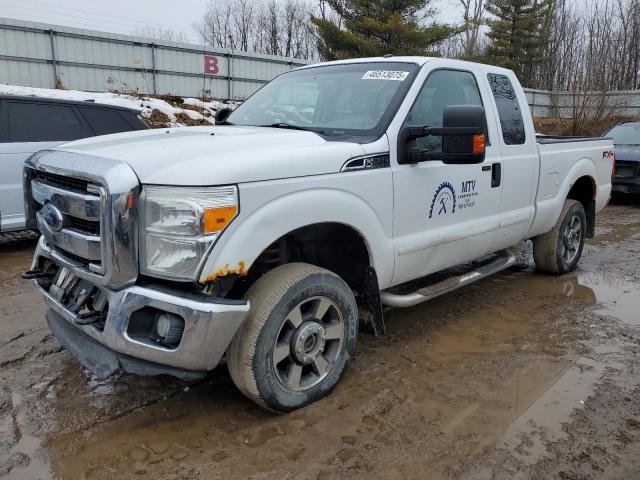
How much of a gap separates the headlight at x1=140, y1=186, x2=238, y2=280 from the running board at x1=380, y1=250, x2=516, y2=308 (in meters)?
1.42

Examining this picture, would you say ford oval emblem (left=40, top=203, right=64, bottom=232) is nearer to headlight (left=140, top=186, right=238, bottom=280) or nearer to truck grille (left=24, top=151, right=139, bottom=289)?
truck grille (left=24, top=151, right=139, bottom=289)

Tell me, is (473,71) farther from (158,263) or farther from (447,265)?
(158,263)

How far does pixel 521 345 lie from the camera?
4047mm

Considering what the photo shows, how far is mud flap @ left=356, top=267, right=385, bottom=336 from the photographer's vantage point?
135 inches

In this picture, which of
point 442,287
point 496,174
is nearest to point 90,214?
point 442,287

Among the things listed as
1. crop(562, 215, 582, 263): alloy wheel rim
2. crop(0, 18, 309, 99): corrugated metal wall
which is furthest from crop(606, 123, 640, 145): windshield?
crop(0, 18, 309, 99): corrugated metal wall

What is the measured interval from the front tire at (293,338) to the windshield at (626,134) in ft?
33.8

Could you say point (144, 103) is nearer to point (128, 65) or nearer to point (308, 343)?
point (128, 65)

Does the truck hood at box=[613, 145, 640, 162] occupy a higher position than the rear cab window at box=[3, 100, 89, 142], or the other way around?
the rear cab window at box=[3, 100, 89, 142]

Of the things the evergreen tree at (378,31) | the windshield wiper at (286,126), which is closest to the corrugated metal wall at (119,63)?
the evergreen tree at (378,31)

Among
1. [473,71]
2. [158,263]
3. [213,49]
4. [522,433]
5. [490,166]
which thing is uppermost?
[213,49]

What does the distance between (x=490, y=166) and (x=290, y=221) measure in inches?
81.7

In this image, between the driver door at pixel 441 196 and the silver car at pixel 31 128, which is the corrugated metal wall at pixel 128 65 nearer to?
the silver car at pixel 31 128

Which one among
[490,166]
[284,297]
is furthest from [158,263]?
[490,166]
